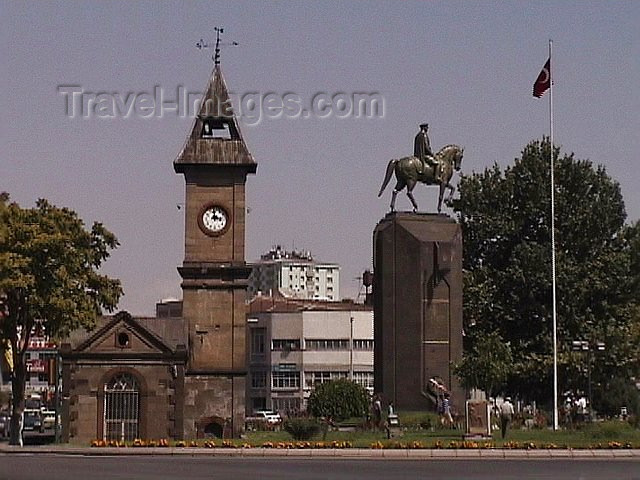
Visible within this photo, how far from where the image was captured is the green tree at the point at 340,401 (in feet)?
173

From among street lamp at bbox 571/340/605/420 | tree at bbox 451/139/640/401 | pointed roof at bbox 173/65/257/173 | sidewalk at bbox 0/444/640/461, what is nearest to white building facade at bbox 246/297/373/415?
tree at bbox 451/139/640/401

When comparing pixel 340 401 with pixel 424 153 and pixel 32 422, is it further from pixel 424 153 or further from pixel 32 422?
pixel 32 422

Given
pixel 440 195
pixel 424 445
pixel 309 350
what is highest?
pixel 440 195

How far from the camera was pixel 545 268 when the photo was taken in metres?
65.3

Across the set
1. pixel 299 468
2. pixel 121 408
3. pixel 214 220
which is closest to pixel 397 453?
pixel 299 468

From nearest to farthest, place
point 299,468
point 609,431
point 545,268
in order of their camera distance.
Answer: point 299,468
point 609,431
point 545,268

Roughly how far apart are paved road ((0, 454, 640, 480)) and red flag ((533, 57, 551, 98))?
2352cm

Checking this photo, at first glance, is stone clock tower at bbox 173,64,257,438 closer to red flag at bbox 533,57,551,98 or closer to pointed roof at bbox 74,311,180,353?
pointed roof at bbox 74,311,180,353

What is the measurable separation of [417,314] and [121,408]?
41.5 feet

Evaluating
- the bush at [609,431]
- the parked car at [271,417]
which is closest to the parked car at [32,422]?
the parked car at [271,417]

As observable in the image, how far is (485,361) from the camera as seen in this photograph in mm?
49875

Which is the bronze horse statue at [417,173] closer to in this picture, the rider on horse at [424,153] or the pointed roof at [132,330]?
the rider on horse at [424,153]

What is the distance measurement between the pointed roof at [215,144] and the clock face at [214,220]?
1984mm

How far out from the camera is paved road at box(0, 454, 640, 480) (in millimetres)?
26648
